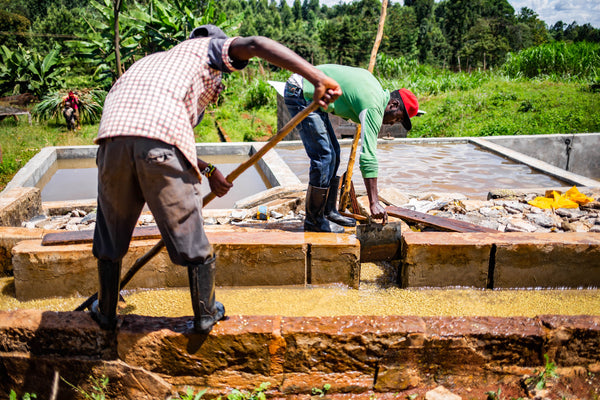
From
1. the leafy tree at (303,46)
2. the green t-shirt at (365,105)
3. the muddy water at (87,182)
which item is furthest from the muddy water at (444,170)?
the leafy tree at (303,46)

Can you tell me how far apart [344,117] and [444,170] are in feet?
13.9

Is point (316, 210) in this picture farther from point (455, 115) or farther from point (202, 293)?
point (455, 115)

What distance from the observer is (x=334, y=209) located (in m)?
4.33

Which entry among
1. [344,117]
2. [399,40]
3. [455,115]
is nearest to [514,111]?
[455,115]

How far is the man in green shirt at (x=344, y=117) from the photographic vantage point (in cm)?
328

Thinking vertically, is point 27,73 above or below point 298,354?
above

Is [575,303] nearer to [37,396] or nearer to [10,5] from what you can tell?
[37,396]

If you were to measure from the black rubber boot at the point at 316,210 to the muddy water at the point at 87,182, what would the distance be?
219cm

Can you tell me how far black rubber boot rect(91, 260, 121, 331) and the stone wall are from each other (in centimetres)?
5

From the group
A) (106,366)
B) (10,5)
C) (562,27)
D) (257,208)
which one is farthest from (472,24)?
(106,366)

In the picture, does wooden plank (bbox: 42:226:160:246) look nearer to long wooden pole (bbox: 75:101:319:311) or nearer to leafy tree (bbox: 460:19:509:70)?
long wooden pole (bbox: 75:101:319:311)

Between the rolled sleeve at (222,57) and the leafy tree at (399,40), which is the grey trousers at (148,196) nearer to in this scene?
the rolled sleeve at (222,57)

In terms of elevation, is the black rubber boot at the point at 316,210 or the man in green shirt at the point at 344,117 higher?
the man in green shirt at the point at 344,117

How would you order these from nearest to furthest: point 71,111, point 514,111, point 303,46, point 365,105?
point 365,105 < point 71,111 < point 514,111 < point 303,46
